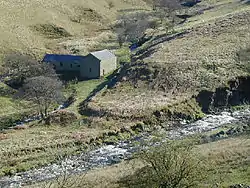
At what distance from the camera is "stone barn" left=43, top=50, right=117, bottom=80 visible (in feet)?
225

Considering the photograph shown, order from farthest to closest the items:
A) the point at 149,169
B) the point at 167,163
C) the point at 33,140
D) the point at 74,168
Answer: the point at 33,140
the point at 74,168
the point at 149,169
the point at 167,163

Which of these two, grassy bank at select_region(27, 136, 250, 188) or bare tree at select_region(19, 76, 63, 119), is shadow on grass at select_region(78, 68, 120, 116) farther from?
grassy bank at select_region(27, 136, 250, 188)

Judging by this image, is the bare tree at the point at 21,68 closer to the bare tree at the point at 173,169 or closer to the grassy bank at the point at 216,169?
the grassy bank at the point at 216,169

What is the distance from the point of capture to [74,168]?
39.1 m

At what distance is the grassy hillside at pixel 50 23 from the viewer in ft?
286

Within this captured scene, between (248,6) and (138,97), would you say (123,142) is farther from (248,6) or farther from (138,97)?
(248,6)

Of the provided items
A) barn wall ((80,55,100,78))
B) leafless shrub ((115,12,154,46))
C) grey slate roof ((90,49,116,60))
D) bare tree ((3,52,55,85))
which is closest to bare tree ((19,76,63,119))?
Result: bare tree ((3,52,55,85))

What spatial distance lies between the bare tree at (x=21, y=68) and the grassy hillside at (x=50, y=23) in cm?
705

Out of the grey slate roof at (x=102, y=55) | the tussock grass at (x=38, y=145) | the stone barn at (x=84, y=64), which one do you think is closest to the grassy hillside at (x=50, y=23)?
the stone barn at (x=84, y=64)

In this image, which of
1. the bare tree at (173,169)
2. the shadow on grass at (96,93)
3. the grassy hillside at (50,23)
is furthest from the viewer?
the grassy hillside at (50,23)

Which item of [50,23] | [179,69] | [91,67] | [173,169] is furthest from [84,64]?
[173,169]

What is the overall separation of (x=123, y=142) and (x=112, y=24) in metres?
68.5

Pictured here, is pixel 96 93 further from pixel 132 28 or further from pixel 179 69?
pixel 132 28

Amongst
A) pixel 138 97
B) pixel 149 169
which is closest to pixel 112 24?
pixel 138 97
